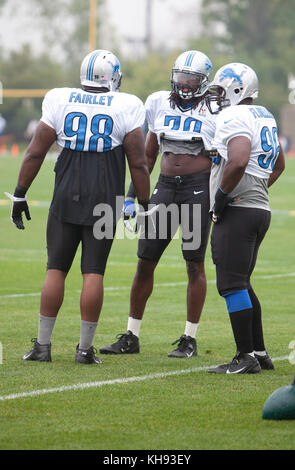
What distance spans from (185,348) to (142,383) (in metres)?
1.04

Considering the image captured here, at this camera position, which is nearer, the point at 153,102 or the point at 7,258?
the point at 153,102

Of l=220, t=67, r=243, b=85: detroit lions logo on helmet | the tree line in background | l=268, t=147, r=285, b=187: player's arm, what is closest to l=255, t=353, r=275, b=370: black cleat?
l=268, t=147, r=285, b=187: player's arm

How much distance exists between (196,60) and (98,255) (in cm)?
153

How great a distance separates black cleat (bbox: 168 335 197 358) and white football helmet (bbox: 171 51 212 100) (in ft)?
5.46

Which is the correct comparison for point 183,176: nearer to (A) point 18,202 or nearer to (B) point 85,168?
(B) point 85,168

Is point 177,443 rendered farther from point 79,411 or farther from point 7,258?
point 7,258

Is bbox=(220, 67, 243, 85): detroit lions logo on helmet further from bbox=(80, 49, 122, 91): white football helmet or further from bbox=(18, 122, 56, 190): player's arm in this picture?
bbox=(18, 122, 56, 190): player's arm

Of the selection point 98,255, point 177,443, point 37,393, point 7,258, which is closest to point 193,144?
point 98,255

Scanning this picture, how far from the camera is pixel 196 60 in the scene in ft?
21.6

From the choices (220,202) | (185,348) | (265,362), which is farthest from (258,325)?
(220,202)

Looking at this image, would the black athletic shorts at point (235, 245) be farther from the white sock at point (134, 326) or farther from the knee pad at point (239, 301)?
the white sock at point (134, 326)

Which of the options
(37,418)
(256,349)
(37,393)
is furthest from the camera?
(256,349)

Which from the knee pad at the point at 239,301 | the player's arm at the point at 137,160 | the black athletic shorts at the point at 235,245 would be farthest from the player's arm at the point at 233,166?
the player's arm at the point at 137,160
